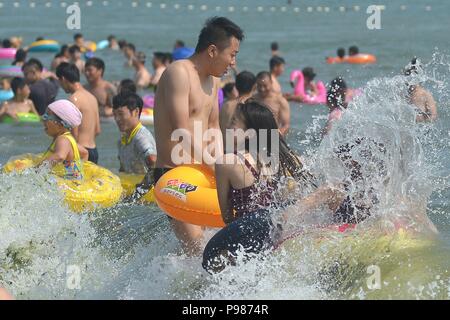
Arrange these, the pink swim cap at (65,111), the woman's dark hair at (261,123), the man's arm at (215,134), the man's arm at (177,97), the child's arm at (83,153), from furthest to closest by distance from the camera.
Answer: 1. the child's arm at (83,153)
2. the pink swim cap at (65,111)
3. the man's arm at (215,134)
4. the man's arm at (177,97)
5. the woman's dark hair at (261,123)

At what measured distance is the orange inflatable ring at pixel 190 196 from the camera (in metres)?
4.95

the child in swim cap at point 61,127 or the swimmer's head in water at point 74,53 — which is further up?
the child in swim cap at point 61,127

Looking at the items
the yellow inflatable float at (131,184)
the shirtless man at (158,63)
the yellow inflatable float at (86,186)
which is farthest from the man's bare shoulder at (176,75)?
the shirtless man at (158,63)

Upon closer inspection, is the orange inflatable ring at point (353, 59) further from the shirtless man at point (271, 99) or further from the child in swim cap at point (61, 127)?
the child in swim cap at point (61, 127)

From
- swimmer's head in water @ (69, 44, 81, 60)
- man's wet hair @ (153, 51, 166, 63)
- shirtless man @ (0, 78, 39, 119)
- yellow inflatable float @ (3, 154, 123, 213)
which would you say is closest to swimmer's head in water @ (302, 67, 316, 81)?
man's wet hair @ (153, 51, 166, 63)

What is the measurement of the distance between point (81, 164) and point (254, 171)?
3.28m

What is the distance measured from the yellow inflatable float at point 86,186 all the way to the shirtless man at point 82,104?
767mm

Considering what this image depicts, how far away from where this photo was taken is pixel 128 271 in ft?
18.7

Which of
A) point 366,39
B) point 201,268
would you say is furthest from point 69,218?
point 366,39

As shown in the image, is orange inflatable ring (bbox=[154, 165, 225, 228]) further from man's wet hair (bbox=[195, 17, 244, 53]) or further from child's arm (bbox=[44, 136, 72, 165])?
child's arm (bbox=[44, 136, 72, 165])

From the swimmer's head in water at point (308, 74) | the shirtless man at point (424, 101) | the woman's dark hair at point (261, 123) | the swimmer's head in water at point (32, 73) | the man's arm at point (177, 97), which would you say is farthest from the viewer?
the swimmer's head in water at point (308, 74)

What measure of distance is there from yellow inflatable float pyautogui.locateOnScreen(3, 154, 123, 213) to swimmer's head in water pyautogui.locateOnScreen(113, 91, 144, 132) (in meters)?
0.51

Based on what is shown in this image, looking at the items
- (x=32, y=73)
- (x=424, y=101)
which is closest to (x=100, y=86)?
(x=32, y=73)
